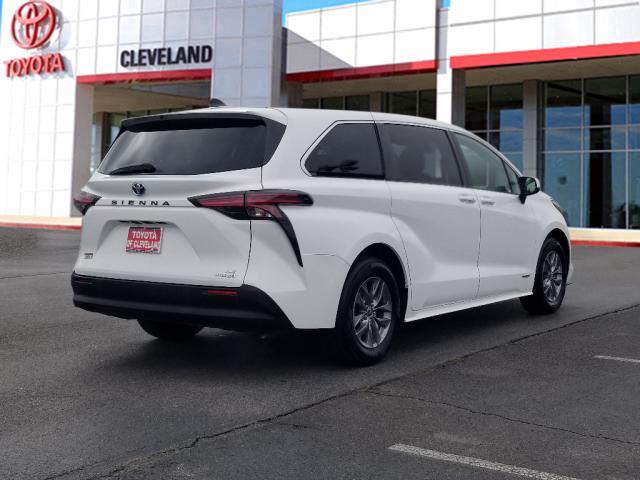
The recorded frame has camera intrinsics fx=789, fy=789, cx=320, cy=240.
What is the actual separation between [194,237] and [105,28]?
2889cm

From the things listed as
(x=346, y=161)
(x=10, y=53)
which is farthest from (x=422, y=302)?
(x=10, y=53)

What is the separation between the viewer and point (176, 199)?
523 centimetres

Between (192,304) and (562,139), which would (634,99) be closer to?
(562,139)

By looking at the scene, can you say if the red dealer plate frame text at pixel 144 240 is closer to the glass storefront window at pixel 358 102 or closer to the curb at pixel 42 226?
Answer: the curb at pixel 42 226

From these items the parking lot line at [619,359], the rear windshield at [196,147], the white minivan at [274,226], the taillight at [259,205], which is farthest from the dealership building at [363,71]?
the taillight at [259,205]

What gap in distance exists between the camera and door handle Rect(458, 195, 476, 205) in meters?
6.73

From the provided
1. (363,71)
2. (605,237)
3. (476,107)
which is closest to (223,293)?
(605,237)

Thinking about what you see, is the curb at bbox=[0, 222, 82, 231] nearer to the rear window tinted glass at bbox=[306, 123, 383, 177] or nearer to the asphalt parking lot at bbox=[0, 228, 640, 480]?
the asphalt parking lot at bbox=[0, 228, 640, 480]

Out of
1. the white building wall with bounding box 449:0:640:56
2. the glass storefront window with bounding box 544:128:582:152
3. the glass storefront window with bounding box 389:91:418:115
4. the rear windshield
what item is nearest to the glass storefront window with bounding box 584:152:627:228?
the glass storefront window with bounding box 544:128:582:152

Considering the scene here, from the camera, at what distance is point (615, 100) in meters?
27.2

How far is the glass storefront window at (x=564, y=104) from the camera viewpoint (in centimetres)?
2784

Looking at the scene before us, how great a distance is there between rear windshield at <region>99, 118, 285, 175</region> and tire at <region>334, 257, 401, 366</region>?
3.54 ft

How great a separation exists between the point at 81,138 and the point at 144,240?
2892 cm

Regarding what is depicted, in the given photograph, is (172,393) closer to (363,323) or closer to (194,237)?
(194,237)
